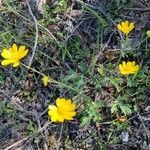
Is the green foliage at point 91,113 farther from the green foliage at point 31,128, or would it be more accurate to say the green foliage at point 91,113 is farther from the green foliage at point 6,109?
the green foliage at point 6,109

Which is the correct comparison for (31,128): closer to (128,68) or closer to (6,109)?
(6,109)

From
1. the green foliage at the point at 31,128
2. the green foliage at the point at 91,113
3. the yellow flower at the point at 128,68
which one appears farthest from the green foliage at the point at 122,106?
the green foliage at the point at 31,128

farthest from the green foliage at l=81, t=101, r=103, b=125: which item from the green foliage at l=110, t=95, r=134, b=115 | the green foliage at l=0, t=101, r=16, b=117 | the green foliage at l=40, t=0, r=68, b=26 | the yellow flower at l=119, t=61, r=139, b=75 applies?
the green foliage at l=40, t=0, r=68, b=26

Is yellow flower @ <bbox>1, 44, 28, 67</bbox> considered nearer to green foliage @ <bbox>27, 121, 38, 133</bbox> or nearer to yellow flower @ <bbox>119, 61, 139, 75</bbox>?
green foliage @ <bbox>27, 121, 38, 133</bbox>

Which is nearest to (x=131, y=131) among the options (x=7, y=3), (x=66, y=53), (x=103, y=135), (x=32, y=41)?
(x=103, y=135)

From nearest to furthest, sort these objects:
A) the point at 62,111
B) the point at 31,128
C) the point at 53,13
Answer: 1. the point at 62,111
2. the point at 31,128
3. the point at 53,13

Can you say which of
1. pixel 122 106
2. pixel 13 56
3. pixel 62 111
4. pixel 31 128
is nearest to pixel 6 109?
pixel 31 128
